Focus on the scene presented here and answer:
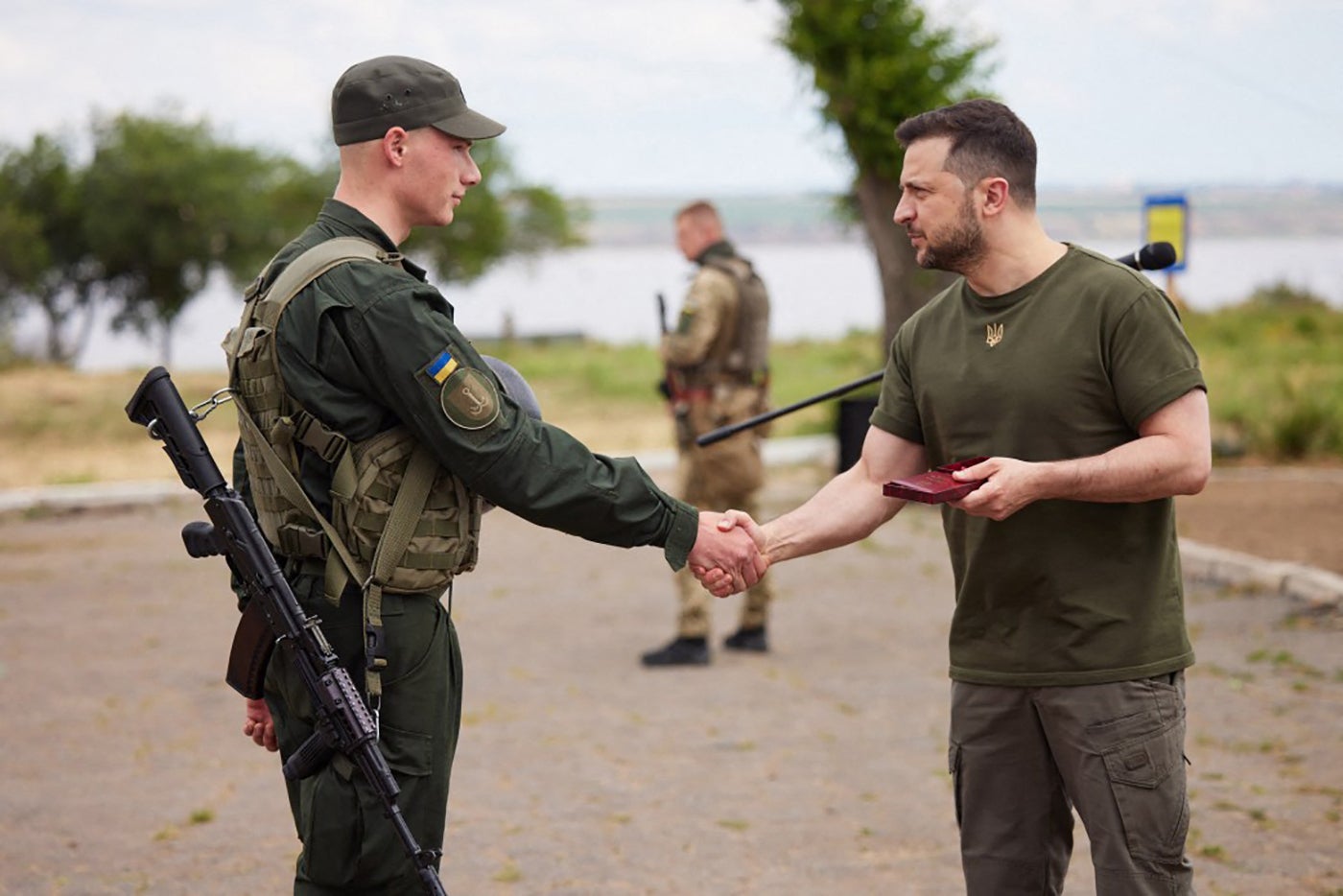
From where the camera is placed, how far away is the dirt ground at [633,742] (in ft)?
17.8

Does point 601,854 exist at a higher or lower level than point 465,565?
lower

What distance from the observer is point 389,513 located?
3.25m

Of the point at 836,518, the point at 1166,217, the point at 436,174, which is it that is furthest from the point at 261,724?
the point at 1166,217

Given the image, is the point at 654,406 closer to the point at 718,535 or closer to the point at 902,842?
the point at 902,842

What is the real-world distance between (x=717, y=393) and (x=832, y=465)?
632 cm

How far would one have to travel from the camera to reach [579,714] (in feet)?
24.6

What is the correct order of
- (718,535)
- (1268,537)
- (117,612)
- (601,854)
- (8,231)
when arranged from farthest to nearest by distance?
(8,231)
(1268,537)
(117,612)
(601,854)
(718,535)

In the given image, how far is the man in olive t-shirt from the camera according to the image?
323cm

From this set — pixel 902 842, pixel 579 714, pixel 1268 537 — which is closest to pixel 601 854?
pixel 902 842

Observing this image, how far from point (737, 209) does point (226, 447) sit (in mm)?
147971

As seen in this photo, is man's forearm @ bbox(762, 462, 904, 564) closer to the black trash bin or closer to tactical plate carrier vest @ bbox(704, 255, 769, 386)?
tactical plate carrier vest @ bbox(704, 255, 769, 386)

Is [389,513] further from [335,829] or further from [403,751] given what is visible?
[335,829]

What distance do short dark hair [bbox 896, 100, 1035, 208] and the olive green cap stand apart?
1.00 metres

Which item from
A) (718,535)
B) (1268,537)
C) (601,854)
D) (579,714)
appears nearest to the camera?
(718,535)
